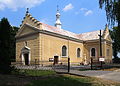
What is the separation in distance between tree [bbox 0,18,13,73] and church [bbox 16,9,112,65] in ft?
48.6

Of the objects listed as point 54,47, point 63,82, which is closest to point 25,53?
point 54,47

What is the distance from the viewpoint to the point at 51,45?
110 feet

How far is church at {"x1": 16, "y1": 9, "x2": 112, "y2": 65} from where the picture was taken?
1257 inches

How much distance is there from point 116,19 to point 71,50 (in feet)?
61.9

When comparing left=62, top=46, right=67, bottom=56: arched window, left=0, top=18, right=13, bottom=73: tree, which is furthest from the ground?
left=62, top=46, right=67, bottom=56: arched window

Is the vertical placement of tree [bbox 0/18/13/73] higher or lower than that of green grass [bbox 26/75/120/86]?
higher

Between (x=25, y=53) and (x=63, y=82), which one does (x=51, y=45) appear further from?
(x=63, y=82)

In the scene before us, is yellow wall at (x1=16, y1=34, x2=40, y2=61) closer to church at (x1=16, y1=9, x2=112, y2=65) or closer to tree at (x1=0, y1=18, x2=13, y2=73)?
church at (x1=16, y1=9, x2=112, y2=65)

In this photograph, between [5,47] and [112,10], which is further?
[112,10]

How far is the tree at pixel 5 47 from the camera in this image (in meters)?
11.9

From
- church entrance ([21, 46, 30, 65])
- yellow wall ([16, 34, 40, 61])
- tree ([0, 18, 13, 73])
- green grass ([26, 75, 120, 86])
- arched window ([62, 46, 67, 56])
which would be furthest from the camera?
arched window ([62, 46, 67, 56])

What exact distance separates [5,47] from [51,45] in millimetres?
21361

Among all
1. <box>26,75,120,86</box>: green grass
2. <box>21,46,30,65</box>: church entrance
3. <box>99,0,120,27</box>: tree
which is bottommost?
<box>26,75,120,86</box>: green grass

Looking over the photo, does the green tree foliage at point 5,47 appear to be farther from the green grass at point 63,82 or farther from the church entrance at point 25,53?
the church entrance at point 25,53
